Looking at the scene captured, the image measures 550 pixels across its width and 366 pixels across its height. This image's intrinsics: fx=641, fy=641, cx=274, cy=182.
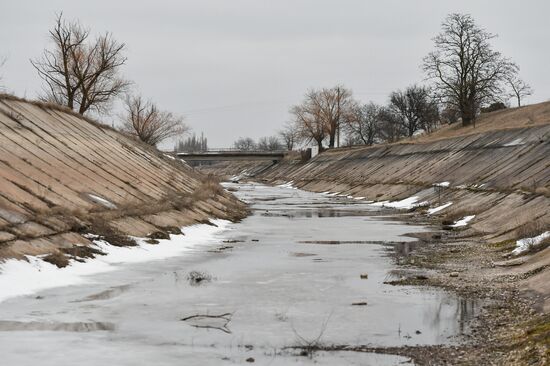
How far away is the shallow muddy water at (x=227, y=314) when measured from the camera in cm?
819

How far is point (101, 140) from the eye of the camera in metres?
31.4

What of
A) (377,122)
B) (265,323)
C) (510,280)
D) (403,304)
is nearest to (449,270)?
(510,280)

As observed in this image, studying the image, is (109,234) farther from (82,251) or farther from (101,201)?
(101,201)

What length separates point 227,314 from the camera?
10.5m

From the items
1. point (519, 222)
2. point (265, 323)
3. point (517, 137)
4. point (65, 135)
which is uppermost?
point (517, 137)

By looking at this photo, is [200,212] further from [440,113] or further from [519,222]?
[440,113]

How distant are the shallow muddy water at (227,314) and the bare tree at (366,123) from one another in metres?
90.2

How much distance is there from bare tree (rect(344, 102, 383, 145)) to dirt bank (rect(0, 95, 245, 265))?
74.3 meters

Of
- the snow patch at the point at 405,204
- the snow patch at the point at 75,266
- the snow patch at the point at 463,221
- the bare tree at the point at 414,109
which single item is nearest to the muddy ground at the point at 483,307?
the snow patch at the point at 463,221

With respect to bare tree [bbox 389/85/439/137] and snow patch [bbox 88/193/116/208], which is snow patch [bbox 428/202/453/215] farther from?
bare tree [bbox 389/85/439/137]

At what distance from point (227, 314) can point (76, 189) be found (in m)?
12.6

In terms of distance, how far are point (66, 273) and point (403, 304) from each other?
7.06m

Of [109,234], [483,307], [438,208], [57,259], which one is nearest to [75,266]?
[57,259]

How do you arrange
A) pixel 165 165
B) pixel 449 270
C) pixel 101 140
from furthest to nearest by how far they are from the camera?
1. pixel 165 165
2. pixel 101 140
3. pixel 449 270
